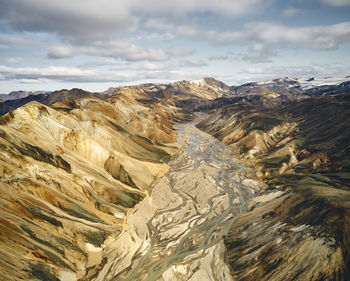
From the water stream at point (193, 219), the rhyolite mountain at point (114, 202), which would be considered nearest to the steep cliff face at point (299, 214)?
the rhyolite mountain at point (114, 202)

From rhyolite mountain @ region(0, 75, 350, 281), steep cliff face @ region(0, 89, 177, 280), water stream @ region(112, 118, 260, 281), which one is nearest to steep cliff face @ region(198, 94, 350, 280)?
rhyolite mountain @ region(0, 75, 350, 281)

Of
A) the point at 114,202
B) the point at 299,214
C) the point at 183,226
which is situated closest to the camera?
the point at 299,214

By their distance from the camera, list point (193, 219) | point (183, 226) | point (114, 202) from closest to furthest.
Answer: point (183, 226), point (193, 219), point (114, 202)

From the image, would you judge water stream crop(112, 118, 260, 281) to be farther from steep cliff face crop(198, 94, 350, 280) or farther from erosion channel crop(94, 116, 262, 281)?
steep cliff face crop(198, 94, 350, 280)

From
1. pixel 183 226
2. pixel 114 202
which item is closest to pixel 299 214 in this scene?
pixel 183 226

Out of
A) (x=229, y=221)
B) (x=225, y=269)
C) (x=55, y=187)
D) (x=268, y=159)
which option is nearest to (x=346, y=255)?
(x=225, y=269)

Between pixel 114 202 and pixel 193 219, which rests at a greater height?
pixel 114 202

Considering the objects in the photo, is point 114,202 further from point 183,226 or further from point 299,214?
point 299,214
